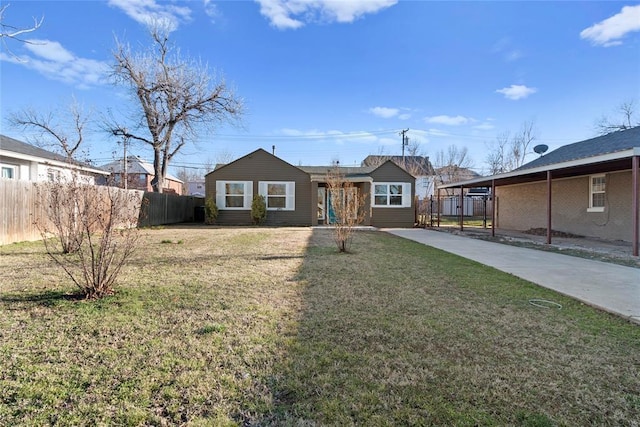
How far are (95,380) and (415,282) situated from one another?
439 cm

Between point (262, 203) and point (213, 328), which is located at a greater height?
point (262, 203)

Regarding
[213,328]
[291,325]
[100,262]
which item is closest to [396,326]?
[291,325]

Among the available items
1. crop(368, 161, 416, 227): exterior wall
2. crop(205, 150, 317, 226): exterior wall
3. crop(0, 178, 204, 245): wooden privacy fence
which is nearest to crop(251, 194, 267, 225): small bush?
crop(205, 150, 317, 226): exterior wall

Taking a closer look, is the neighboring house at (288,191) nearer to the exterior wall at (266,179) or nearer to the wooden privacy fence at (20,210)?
the exterior wall at (266,179)

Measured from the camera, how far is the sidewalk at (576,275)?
4.32 m

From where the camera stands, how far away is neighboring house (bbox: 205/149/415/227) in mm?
17500

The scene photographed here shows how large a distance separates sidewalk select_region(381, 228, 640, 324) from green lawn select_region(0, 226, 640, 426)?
431 millimetres

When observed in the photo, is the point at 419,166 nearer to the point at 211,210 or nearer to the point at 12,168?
the point at 211,210

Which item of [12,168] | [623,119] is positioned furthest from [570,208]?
[12,168]

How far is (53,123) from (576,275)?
32.7 metres

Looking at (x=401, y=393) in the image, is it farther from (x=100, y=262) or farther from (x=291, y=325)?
(x=100, y=262)

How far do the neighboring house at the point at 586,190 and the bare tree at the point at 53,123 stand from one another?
27.4 m

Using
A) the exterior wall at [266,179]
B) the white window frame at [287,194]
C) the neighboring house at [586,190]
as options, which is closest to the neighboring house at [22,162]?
the exterior wall at [266,179]

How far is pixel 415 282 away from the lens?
5.38 meters
